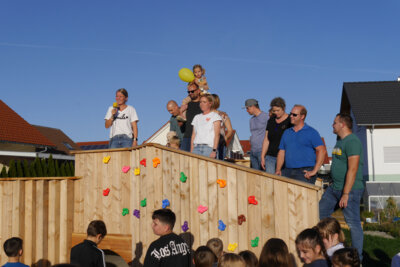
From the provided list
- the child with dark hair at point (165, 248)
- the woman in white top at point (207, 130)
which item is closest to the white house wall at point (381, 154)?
the woman in white top at point (207, 130)

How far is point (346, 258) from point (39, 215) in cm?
611

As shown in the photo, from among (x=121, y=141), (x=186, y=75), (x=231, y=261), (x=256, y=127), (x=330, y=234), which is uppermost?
(x=186, y=75)

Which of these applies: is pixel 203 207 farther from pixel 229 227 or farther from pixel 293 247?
pixel 293 247

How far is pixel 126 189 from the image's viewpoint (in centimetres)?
796

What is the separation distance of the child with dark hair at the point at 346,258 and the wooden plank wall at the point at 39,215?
19.0ft

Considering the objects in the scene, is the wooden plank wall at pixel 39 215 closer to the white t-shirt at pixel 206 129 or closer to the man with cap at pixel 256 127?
the white t-shirt at pixel 206 129

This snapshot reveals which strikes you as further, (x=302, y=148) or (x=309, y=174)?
(x=302, y=148)

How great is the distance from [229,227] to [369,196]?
16.6 m

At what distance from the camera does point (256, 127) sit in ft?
26.6

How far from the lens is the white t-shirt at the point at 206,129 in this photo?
7.45 metres

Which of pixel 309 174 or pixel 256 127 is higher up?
pixel 256 127

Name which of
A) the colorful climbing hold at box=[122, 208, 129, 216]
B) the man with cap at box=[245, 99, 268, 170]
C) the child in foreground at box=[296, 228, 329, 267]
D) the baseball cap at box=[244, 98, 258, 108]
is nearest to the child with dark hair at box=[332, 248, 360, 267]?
the child in foreground at box=[296, 228, 329, 267]

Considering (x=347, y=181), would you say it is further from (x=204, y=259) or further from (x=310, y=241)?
(x=204, y=259)

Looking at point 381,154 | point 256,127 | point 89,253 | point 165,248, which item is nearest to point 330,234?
point 165,248
